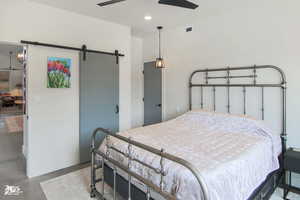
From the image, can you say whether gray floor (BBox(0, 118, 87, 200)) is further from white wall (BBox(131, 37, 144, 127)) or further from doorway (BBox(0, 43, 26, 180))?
white wall (BBox(131, 37, 144, 127))

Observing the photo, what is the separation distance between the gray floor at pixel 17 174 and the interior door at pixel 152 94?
2245 mm

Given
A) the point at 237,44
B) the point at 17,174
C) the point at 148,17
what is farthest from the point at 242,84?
the point at 17,174

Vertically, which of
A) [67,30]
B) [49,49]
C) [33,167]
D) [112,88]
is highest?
[67,30]

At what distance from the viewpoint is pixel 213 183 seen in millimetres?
1579

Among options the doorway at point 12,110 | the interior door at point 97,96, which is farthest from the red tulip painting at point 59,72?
the doorway at point 12,110

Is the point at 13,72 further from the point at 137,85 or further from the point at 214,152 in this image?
the point at 214,152

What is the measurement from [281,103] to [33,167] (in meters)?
4.20

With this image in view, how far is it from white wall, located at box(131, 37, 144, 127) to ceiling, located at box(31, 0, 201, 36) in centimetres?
109

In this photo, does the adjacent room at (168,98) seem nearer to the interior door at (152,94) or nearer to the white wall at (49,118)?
the white wall at (49,118)

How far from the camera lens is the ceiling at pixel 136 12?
3.23 meters

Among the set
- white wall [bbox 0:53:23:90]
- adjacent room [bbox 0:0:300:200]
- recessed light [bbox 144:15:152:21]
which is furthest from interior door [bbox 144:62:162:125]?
white wall [bbox 0:53:23:90]

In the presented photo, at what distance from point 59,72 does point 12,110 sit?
8941 millimetres

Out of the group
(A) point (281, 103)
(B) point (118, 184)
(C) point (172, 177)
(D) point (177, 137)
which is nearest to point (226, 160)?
(C) point (172, 177)

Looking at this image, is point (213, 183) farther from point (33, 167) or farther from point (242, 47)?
point (33, 167)
